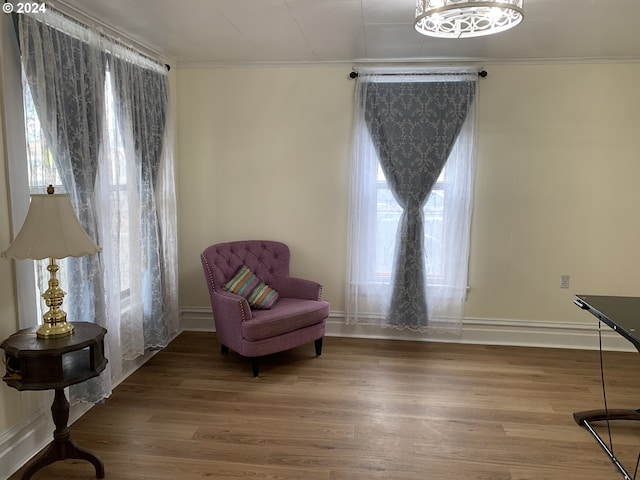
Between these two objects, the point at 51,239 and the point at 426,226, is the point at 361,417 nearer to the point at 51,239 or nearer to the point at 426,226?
the point at 426,226

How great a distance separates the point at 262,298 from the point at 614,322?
95.0 inches

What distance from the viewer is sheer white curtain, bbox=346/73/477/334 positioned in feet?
13.4

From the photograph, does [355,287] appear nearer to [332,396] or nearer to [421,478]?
[332,396]

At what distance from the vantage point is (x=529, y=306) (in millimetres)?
4223

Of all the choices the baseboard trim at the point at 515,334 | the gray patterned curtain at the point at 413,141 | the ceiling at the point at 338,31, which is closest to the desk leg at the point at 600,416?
the baseboard trim at the point at 515,334

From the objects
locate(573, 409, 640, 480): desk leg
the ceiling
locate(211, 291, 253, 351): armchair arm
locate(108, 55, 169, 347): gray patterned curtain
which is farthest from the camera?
locate(211, 291, 253, 351): armchair arm

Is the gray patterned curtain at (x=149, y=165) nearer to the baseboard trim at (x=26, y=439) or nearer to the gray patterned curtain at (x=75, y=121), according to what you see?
the gray patterned curtain at (x=75, y=121)

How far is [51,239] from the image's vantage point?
2133 millimetres

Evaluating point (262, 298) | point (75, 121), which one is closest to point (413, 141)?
point (262, 298)

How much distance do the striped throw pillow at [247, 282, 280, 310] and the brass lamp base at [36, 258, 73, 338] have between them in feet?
5.41

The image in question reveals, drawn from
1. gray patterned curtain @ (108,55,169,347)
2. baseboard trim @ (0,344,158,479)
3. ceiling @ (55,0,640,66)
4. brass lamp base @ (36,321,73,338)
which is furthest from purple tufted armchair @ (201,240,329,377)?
ceiling @ (55,0,640,66)

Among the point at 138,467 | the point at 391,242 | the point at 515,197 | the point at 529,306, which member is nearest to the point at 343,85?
the point at 391,242

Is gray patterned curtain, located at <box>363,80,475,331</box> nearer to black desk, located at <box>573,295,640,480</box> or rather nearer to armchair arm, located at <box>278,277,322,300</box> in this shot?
armchair arm, located at <box>278,277,322,300</box>

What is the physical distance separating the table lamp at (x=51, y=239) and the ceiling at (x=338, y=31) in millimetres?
1253
